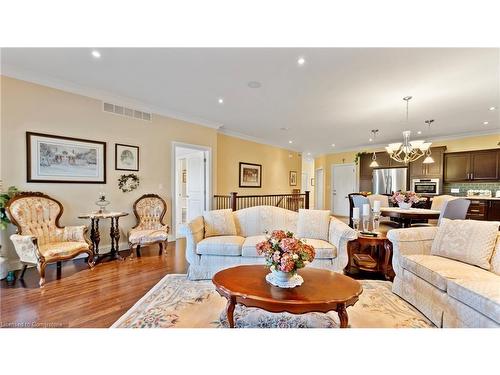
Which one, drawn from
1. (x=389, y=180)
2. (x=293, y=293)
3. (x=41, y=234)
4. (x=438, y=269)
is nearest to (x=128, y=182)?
(x=41, y=234)

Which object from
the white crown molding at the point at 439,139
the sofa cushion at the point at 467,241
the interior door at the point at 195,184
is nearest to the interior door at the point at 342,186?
the white crown molding at the point at 439,139

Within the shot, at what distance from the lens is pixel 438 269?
2.05m

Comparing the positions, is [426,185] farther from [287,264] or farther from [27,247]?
[27,247]

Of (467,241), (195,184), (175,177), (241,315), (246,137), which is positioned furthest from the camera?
(246,137)

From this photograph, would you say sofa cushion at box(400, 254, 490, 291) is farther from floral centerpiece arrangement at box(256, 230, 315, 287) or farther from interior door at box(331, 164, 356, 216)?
interior door at box(331, 164, 356, 216)

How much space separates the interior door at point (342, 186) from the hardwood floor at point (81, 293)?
7350 millimetres

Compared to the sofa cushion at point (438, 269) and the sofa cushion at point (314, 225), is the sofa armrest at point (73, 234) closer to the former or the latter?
the sofa cushion at point (314, 225)

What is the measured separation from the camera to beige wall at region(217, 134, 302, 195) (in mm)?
6344

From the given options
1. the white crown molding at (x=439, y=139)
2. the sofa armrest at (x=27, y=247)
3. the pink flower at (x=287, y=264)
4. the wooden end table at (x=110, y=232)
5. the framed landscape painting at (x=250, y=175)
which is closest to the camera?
the pink flower at (x=287, y=264)

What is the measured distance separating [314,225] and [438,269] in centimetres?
146

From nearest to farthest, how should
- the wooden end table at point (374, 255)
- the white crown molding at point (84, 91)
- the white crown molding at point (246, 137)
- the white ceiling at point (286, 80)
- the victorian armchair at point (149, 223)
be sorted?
the white ceiling at point (286, 80), the wooden end table at point (374, 255), the white crown molding at point (84, 91), the victorian armchair at point (149, 223), the white crown molding at point (246, 137)

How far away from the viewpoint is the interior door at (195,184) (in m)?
5.72
